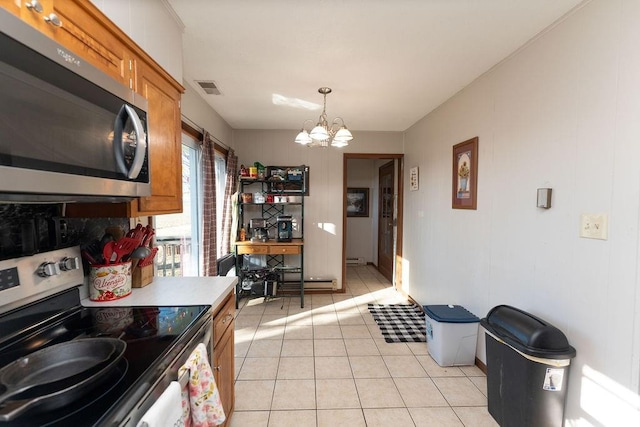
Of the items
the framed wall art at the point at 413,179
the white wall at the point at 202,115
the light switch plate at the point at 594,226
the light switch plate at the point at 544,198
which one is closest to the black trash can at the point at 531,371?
the light switch plate at the point at 594,226

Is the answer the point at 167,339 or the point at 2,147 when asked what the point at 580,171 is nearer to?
the point at 167,339

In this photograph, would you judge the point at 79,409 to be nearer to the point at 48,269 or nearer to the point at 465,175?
the point at 48,269

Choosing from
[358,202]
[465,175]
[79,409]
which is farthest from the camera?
[358,202]

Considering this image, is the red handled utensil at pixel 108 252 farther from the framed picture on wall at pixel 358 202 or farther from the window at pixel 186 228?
the framed picture on wall at pixel 358 202

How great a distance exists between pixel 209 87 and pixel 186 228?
4.40 feet

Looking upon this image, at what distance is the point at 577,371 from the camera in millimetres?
1459

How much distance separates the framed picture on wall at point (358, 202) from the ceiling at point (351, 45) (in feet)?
10.5

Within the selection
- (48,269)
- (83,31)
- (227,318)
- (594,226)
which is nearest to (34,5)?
(83,31)

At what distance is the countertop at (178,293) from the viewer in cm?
130

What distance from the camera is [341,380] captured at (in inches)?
84.0

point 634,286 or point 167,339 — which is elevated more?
point 634,286

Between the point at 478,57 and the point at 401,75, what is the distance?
0.55 m

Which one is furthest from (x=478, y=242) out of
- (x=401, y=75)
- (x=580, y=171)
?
(x=401, y=75)

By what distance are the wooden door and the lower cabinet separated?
3.61 m
